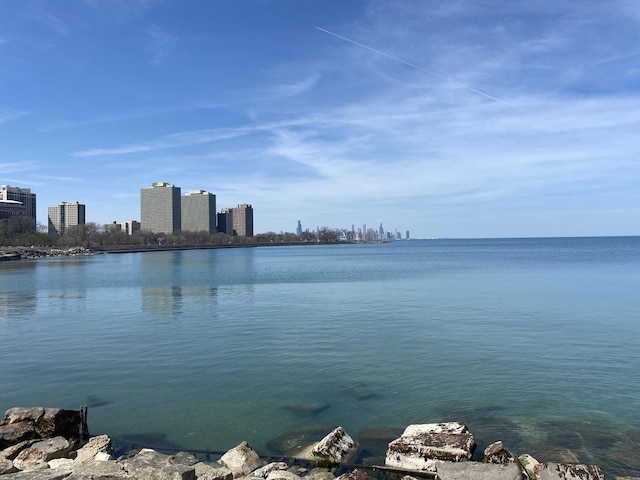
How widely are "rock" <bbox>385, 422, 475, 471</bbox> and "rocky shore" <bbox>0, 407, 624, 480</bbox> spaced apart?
0.02 metres

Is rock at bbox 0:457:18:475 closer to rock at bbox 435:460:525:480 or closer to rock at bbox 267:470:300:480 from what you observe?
rock at bbox 267:470:300:480

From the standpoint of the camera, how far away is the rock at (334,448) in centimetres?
946

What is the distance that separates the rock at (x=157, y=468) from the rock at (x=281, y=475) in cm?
127

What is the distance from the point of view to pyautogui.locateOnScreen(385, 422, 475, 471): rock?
9.05 m

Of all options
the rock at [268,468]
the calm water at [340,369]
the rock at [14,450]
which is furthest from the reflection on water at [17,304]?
the rock at [268,468]

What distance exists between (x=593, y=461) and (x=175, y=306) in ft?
89.6

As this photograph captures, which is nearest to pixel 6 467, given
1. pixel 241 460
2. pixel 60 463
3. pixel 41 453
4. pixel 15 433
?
pixel 60 463

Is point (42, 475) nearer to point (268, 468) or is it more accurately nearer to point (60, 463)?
point (60, 463)

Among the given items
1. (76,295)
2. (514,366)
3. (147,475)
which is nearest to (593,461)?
(514,366)

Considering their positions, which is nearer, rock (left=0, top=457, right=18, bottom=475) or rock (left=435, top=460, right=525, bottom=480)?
rock (left=435, top=460, right=525, bottom=480)

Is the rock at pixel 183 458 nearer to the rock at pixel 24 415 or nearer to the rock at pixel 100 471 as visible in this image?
the rock at pixel 100 471

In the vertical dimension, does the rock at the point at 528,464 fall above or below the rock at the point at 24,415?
below

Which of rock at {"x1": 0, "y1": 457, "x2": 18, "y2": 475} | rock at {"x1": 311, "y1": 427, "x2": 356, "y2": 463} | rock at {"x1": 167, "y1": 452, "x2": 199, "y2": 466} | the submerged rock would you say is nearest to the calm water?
the submerged rock

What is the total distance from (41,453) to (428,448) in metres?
7.45
